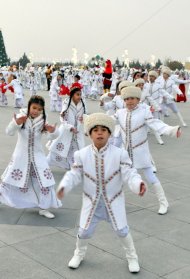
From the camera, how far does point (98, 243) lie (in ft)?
14.9

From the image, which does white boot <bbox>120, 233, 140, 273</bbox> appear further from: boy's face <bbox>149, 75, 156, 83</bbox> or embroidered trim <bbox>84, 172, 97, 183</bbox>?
boy's face <bbox>149, 75, 156, 83</bbox>

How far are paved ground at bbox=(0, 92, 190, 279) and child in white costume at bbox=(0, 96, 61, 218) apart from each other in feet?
0.61

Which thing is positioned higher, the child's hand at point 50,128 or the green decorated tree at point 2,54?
the green decorated tree at point 2,54

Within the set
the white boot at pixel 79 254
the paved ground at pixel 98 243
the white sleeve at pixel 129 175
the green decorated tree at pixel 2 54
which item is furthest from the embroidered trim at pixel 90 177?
the green decorated tree at pixel 2 54

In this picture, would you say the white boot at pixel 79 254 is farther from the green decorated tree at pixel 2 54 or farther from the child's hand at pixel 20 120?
the green decorated tree at pixel 2 54

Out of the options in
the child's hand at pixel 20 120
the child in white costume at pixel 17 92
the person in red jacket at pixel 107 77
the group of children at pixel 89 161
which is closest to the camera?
the group of children at pixel 89 161

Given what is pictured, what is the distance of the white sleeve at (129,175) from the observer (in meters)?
3.66

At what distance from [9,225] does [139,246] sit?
1.49 meters

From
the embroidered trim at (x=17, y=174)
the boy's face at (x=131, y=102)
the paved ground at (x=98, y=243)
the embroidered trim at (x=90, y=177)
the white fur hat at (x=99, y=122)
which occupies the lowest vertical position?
the paved ground at (x=98, y=243)

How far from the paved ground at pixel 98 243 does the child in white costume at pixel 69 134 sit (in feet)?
4.36

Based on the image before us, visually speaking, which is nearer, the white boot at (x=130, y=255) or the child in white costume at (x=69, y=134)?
the white boot at (x=130, y=255)

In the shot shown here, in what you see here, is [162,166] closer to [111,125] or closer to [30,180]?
[30,180]

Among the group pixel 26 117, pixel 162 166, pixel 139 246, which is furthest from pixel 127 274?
pixel 162 166

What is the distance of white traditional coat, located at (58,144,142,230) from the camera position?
3887 mm
